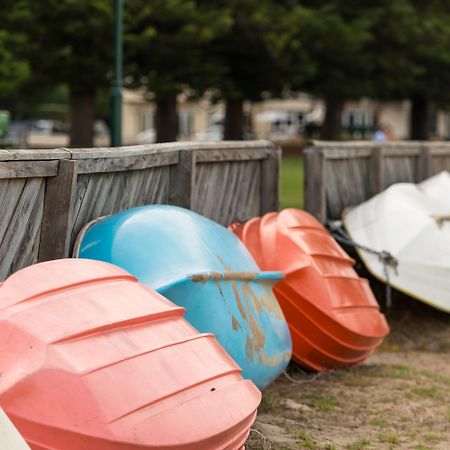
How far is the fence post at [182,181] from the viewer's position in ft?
25.9

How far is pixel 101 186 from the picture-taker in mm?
6727

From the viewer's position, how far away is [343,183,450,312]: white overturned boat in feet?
32.4

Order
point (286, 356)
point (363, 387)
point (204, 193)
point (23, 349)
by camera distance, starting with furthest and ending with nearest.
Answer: point (204, 193) → point (363, 387) → point (286, 356) → point (23, 349)

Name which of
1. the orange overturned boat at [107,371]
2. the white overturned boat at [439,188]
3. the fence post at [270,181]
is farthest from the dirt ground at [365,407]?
the white overturned boat at [439,188]

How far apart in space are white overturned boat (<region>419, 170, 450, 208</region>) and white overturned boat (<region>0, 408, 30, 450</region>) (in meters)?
8.81

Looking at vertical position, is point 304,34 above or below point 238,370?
above

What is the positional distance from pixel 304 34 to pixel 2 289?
25.1 meters

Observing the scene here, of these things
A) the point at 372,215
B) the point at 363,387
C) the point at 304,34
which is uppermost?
the point at 304,34

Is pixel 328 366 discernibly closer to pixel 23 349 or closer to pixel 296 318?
pixel 296 318

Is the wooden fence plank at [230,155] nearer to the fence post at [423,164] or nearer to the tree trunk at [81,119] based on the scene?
the fence post at [423,164]

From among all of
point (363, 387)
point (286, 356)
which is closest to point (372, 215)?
point (363, 387)

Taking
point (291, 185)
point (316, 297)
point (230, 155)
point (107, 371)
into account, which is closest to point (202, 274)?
point (107, 371)

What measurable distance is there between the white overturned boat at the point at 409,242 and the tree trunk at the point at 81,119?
57.1 ft

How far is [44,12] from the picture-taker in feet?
74.6
